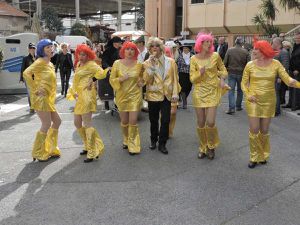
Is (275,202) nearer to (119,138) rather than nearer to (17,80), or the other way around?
(119,138)

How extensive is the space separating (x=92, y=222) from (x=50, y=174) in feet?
5.69

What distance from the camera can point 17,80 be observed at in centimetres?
1424

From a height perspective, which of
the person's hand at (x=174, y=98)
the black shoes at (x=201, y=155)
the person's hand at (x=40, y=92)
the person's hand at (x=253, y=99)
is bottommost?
the black shoes at (x=201, y=155)

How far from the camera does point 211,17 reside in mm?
30000

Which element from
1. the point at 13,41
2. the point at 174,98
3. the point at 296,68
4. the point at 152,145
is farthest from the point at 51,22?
the point at 174,98

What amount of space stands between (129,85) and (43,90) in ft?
4.17

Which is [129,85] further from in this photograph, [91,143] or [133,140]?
[91,143]

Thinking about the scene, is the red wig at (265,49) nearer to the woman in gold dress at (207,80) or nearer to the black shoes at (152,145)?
the woman in gold dress at (207,80)

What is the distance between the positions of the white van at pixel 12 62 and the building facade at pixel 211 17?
14719 millimetres

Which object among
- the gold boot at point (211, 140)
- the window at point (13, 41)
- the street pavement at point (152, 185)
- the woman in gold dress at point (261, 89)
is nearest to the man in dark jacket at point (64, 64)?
the window at point (13, 41)

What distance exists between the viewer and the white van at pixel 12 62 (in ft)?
45.8

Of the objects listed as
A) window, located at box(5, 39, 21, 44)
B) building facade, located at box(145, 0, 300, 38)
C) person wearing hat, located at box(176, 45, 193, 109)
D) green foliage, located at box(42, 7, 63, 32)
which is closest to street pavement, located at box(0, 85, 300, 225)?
person wearing hat, located at box(176, 45, 193, 109)

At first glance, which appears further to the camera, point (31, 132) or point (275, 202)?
point (31, 132)

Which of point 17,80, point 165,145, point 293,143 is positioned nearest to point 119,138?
point 165,145
